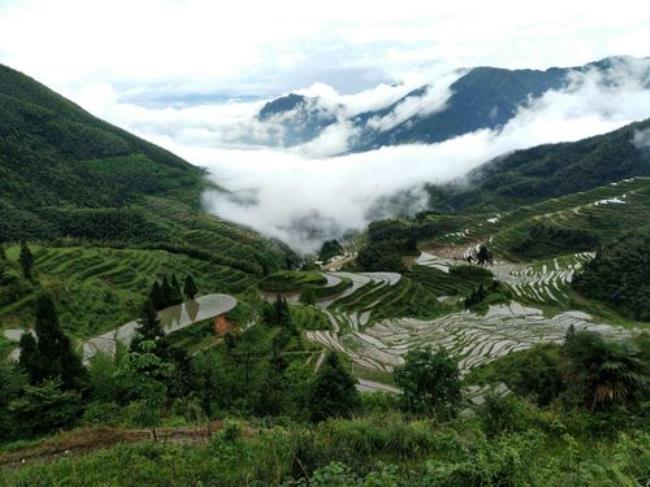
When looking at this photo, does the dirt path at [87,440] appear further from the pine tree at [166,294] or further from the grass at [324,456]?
the pine tree at [166,294]

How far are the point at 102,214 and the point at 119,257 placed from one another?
72561mm

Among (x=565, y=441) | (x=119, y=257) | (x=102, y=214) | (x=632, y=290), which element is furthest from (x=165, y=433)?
(x=102, y=214)

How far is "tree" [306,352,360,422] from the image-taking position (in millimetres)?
24770

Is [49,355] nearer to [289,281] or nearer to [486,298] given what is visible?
[289,281]

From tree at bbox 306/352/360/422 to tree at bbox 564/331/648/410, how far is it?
38.5ft

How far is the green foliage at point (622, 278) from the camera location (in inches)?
4067

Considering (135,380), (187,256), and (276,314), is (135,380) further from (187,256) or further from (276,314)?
(187,256)

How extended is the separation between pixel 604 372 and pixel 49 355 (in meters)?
29.4

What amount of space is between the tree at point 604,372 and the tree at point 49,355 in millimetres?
26948

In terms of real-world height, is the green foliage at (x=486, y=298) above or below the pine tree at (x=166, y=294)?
below

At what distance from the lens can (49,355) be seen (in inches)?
1088

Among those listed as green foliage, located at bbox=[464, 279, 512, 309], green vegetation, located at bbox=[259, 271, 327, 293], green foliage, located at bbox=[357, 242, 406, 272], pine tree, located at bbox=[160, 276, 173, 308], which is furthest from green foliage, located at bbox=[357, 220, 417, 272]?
pine tree, located at bbox=[160, 276, 173, 308]

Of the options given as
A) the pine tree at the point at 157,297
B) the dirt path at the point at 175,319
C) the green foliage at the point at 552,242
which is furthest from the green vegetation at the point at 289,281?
Result: the green foliage at the point at 552,242

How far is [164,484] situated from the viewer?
10594 mm
